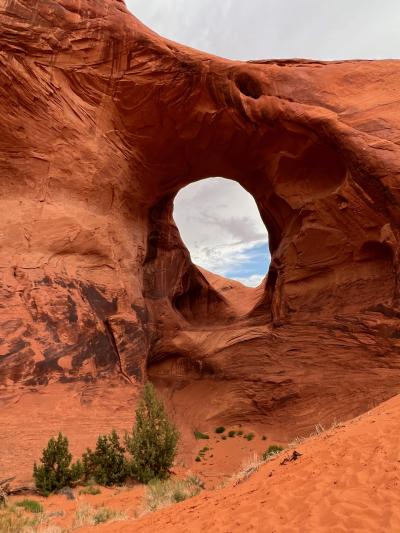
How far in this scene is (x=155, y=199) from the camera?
1752 centimetres

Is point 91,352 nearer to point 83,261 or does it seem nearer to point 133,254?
point 83,261

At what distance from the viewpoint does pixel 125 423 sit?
11281mm

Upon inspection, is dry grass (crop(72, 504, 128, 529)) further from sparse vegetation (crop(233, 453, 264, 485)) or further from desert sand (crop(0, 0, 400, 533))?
desert sand (crop(0, 0, 400, 533))

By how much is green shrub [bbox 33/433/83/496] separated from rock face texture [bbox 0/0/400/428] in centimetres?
243

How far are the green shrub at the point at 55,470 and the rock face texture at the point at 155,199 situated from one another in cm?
243

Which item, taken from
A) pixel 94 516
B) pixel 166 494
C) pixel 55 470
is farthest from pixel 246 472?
pixel 55 470

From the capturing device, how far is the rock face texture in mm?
12383

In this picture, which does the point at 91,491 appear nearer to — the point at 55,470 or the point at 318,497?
the point at 55,470

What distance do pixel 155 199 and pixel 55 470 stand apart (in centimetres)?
1136

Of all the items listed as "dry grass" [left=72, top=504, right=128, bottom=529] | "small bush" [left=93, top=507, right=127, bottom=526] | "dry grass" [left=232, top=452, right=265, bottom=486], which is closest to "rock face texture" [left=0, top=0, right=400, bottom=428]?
"dry grass" [left=72, top=504, right=128, bottom=529]

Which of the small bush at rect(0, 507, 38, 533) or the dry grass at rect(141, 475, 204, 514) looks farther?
the dry grass at rect(141, 475, 204, 514)

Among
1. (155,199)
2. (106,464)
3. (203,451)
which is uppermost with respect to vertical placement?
(155,199)

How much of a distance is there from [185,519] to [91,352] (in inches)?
322

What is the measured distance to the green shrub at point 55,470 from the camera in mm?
8234
